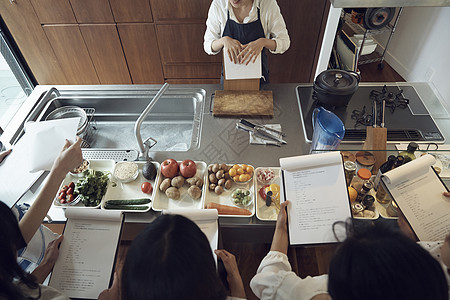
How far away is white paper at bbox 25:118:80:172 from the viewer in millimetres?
1106

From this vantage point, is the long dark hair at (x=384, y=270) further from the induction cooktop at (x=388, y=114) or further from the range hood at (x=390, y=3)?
the range hood at (x=390, y=3)

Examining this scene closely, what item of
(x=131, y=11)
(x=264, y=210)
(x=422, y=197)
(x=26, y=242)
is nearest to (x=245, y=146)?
(x=264, y=210)

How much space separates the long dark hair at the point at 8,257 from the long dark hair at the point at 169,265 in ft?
0.98

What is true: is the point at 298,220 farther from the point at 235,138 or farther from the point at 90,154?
the point at 90,154

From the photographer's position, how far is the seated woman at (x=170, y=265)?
2.03 ft

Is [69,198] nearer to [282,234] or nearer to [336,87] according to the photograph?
[282,234]

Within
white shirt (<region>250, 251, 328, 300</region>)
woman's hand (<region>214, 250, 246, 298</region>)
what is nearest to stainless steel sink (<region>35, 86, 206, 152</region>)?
woman's hand (<region>214, 250, 246, 298</region>)

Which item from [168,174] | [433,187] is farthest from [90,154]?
[433,187]

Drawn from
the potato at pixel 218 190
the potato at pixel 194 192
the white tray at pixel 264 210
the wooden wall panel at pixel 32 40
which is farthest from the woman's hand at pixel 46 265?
the wooden wall panel at pixel 32 40

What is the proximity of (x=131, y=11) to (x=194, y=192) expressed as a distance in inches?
76.4

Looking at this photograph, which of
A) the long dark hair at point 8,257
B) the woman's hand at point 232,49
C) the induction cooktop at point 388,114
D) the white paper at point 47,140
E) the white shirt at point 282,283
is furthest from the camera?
the woman's hand at point 232,49

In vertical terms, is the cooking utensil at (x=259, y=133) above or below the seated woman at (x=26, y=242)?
below

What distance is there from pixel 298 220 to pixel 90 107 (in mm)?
1375

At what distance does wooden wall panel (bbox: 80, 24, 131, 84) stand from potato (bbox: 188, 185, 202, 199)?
199 centimetres
